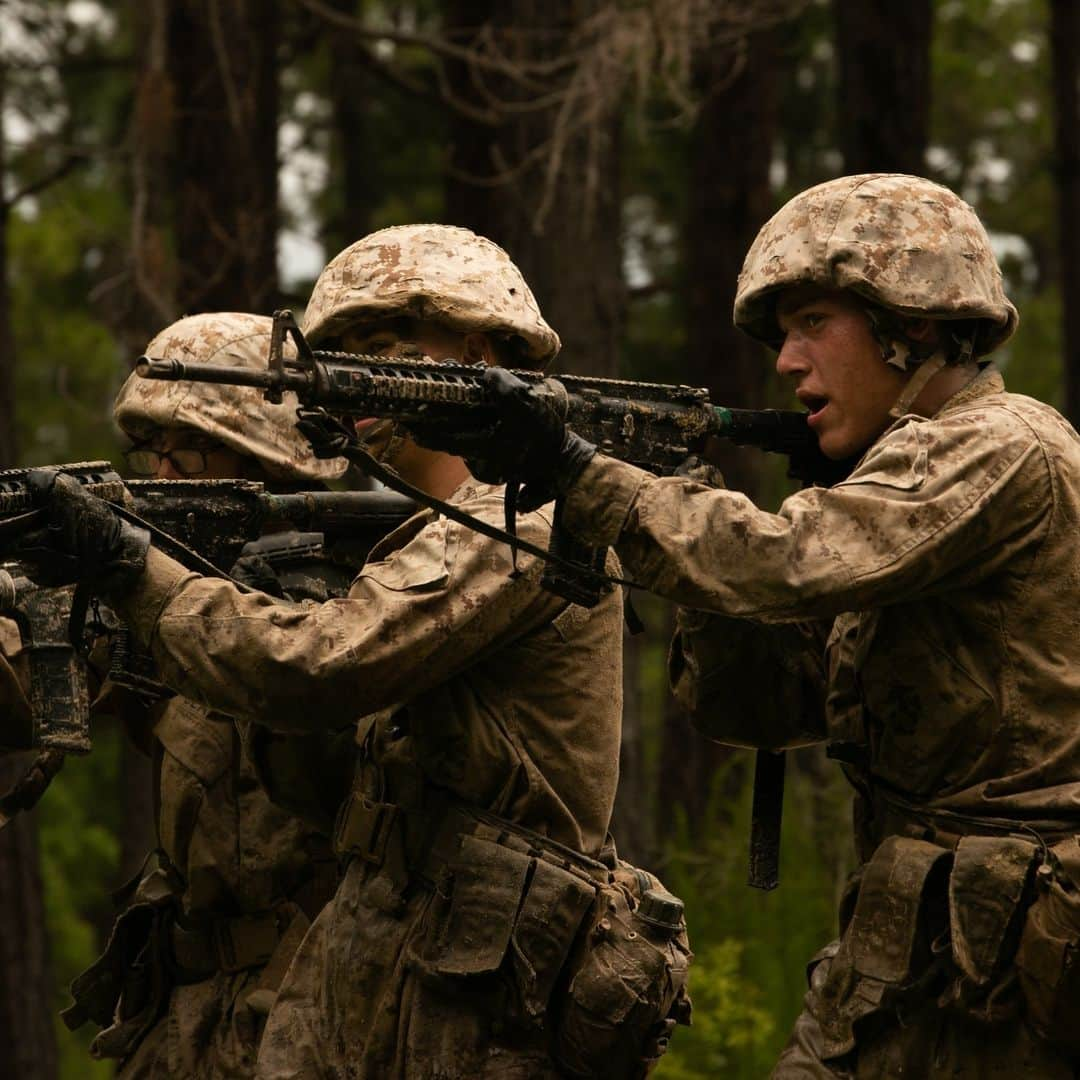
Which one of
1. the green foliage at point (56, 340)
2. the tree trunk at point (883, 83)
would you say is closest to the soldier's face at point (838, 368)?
the tree trunk at point (883, 83)

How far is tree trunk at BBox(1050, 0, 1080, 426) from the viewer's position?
15758 mm

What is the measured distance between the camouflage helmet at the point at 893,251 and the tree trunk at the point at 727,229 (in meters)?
10.1

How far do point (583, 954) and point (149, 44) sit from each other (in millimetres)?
8120

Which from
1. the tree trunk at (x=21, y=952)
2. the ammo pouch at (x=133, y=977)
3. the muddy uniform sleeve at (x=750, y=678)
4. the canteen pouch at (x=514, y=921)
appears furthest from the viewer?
the tree trunk at (x=21, y=952)

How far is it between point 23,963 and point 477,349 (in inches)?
296

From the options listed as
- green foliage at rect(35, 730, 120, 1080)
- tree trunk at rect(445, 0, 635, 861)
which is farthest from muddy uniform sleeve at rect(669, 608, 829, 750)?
green foliage at rect(35, 730, 120, 1080)

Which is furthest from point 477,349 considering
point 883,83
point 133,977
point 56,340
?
point 56,340

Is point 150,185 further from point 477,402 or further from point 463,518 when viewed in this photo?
point 477,402

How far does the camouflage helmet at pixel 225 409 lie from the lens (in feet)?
23.4

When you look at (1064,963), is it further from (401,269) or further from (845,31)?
(845,31)

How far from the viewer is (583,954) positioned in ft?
17.7

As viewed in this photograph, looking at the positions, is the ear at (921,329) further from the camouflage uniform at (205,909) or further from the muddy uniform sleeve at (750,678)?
the camouflage uniform at (205,909)

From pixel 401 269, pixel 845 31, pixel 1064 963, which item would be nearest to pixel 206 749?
pixel 401 269

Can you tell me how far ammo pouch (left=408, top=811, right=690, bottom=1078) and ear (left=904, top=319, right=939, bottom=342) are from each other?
1.44 metres
